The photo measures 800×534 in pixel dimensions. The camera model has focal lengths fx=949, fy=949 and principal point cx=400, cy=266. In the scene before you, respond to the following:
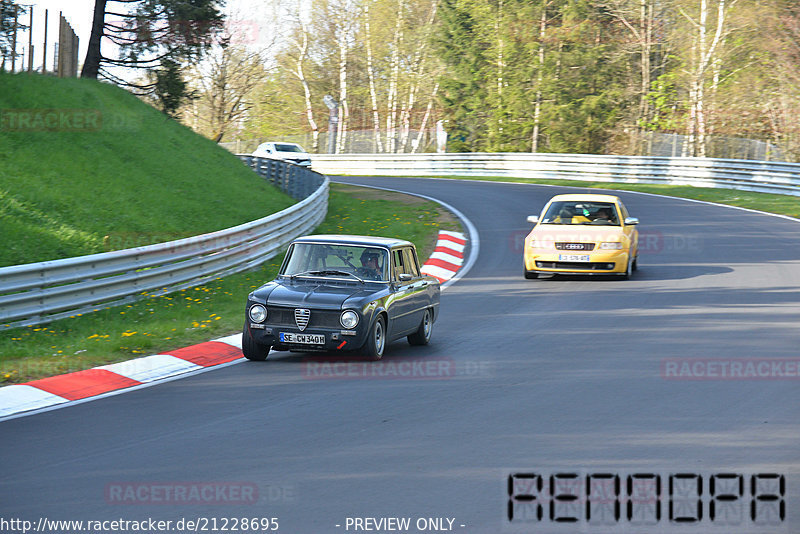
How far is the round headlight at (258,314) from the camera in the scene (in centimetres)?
1061

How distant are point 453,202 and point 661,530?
86.4 ft

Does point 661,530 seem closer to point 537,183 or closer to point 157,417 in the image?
point 157,417

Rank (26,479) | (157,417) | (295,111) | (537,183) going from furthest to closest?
(295,111) < (537,183) < (157,417) < (26,479)

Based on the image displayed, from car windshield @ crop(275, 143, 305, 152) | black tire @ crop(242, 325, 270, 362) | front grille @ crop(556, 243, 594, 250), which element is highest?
car windshield @ crop(275, 143, 305, 152)

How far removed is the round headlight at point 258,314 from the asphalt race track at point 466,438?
0.54m

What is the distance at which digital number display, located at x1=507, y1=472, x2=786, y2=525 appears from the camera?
18.8 ft

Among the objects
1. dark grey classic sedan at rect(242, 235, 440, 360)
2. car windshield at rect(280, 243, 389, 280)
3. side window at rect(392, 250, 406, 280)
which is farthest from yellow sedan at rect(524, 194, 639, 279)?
car windshield at rect(280, 243, 389, 280)

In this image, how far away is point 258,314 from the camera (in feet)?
34.9

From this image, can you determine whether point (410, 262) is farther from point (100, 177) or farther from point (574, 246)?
point (100, 177)

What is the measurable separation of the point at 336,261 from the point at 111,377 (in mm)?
3158

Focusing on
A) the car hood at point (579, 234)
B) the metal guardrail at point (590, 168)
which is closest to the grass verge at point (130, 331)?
the car hood at point (579, 234)

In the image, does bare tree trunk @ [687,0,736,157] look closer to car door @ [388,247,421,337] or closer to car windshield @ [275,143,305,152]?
car windshield @ [275,143,305,152]

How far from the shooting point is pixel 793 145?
42.1 meters

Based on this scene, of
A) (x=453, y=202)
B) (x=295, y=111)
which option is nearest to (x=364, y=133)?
(x=295, y=111)
